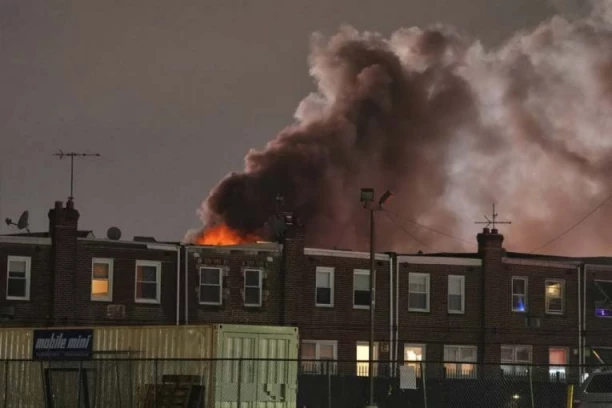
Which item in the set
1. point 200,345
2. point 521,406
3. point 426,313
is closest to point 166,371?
point 200,345

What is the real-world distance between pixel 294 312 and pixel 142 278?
6779 millimetres

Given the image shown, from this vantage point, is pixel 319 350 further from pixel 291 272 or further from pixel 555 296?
pixel 555 296

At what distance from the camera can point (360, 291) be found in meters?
62.4

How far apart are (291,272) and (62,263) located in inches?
389

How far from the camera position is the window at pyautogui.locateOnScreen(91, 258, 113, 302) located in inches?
2245

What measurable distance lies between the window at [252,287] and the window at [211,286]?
1.16 metres

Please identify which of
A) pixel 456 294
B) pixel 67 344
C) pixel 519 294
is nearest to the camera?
pixel 67 344

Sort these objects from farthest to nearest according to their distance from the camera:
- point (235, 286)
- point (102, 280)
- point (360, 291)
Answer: point (360, 291) → point (235, 286) → point (102, 280)

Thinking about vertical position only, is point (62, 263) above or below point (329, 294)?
above

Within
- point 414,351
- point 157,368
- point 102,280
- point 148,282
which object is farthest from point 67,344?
point 414,351

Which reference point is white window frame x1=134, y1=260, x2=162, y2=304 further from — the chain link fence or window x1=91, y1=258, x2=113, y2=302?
the chain link fence

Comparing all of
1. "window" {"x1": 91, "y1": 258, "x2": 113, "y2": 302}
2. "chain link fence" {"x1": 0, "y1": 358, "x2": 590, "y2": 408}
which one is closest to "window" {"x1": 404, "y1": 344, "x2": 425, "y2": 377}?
"window" {"x1": 91, "y1": 258, "x2": 113, "y2": 302}

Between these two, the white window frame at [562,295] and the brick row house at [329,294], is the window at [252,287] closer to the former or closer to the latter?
the brick row house at [329,294]

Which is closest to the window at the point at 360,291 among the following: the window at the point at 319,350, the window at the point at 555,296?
the window at the point at 319,350
